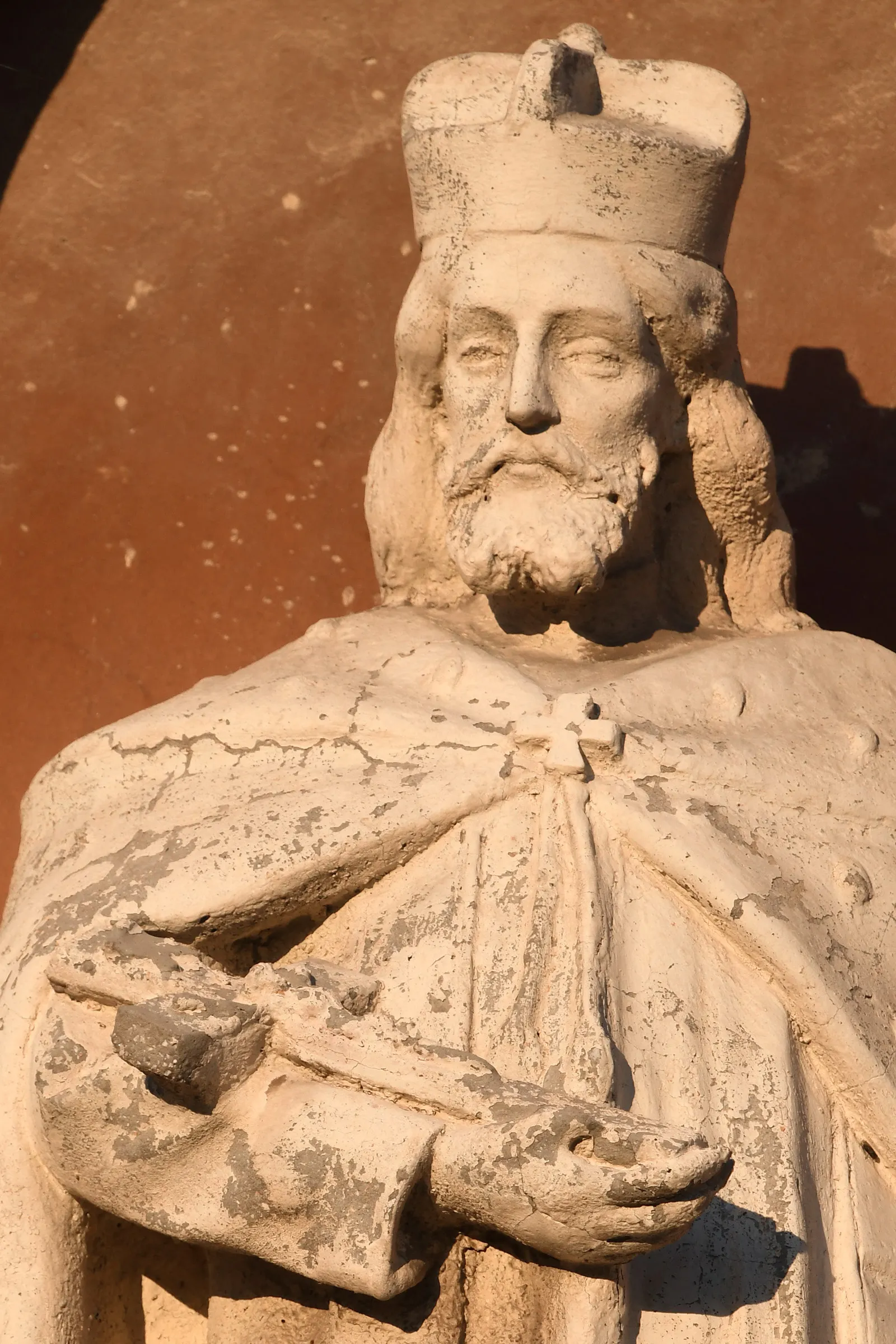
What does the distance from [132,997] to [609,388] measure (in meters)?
1.27

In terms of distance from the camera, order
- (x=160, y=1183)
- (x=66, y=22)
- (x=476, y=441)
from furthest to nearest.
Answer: (x=66, y=22), (x=476, y=441), (x=160, y=1183)

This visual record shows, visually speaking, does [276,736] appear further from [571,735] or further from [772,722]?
[772,722]

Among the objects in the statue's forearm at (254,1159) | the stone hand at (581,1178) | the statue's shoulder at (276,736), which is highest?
the statue's shoulder at (276,736)

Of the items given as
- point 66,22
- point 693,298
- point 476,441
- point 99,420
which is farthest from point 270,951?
point 66,22

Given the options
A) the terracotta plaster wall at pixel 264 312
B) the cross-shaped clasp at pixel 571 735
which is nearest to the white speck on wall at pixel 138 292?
the terracotta plaster wall at pixel 264 312

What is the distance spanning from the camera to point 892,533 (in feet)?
15.9

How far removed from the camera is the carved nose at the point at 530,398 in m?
3.52

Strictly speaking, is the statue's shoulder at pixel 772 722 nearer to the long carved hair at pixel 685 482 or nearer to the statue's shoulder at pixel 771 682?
the statue's shoulder at pixel 771 682

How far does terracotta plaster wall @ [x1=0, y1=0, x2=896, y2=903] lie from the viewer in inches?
195

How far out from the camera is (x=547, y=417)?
3.54 metres

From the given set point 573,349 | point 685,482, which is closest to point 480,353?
point 573,349

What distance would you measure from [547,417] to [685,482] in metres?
0.43

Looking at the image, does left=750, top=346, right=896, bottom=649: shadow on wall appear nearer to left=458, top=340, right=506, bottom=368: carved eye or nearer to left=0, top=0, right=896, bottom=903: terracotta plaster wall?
left=0, top=0, right=896, bottom=903: terracotta plaster wall

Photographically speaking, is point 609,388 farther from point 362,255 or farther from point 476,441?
point 362,255
